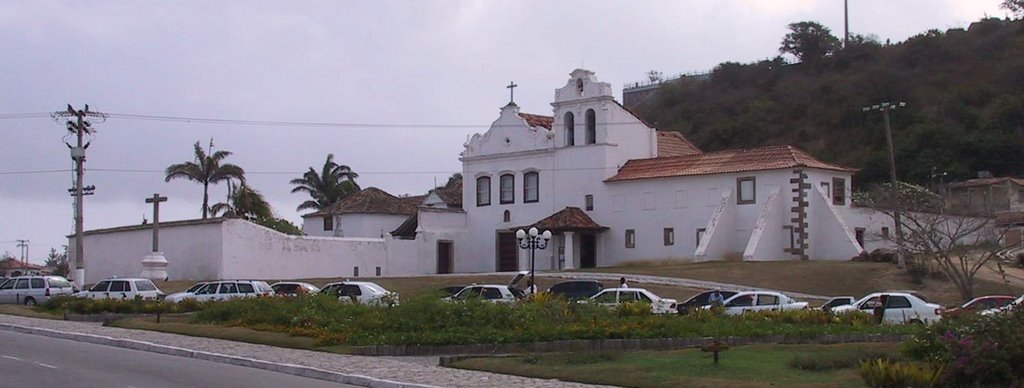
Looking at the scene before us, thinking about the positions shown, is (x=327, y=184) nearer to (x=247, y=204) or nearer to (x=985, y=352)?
(x=247, y=204)

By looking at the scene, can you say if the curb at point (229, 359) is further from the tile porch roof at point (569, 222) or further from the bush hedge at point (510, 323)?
the tile porch roof at point (569, 222)


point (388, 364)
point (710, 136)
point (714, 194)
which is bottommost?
point (388, 364)

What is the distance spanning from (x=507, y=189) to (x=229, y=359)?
48.5m

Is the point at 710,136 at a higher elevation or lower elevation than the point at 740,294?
higher

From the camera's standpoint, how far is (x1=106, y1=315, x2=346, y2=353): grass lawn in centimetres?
2764

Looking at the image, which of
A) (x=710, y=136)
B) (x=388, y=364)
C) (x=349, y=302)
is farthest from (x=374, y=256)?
(x=710, y=136)

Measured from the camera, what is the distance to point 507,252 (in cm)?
7162

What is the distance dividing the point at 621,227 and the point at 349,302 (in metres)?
35.0

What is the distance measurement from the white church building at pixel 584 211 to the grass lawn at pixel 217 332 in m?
22.8

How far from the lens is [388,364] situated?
23281mm

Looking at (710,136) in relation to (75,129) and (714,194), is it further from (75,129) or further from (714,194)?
(75,129)

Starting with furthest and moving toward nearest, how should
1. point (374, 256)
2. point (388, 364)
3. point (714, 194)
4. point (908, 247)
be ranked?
point (374, 256)
point (714, 194)
point (908, 247)
point (388, 364)

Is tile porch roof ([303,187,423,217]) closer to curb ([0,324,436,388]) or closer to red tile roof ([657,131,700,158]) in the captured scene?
red tile roof ([657,131,700,158])

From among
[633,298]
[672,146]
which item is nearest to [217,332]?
[633,298]
